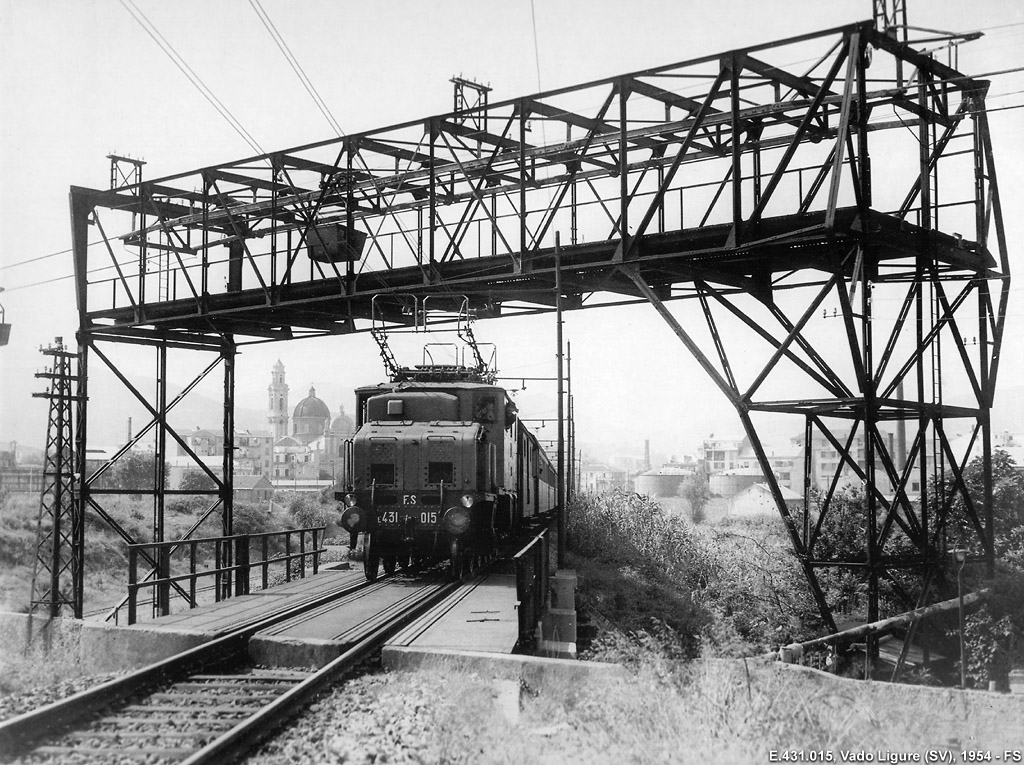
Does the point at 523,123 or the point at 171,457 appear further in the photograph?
the point at 171,457

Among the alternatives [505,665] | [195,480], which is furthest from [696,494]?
[505,665]

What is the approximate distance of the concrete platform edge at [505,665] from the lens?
8188 millimetres

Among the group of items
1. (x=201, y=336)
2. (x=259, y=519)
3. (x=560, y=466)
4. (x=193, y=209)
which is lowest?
(x=259, y=519)

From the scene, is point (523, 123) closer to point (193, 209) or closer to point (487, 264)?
point (487, 264)

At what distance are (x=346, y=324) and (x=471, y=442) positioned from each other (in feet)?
17.7

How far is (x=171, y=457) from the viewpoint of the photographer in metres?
A: 118

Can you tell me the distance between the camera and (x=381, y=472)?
14.6m

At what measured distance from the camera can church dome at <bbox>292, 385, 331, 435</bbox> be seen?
151500 mm

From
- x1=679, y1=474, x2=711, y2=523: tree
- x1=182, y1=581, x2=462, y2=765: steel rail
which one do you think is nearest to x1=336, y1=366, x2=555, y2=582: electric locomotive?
x1=182, y1=581, x2=462, y2=765: steel rail

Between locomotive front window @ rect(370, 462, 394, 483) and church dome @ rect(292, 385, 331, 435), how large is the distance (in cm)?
13853

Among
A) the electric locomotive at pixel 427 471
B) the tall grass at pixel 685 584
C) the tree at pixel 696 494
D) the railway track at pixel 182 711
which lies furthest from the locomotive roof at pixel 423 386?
the tree at pixel 696 494

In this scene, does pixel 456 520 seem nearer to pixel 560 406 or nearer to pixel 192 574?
pixel 560 406

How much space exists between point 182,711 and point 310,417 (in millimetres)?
148432

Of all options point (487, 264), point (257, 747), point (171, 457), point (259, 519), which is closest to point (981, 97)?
point (487, 264)
